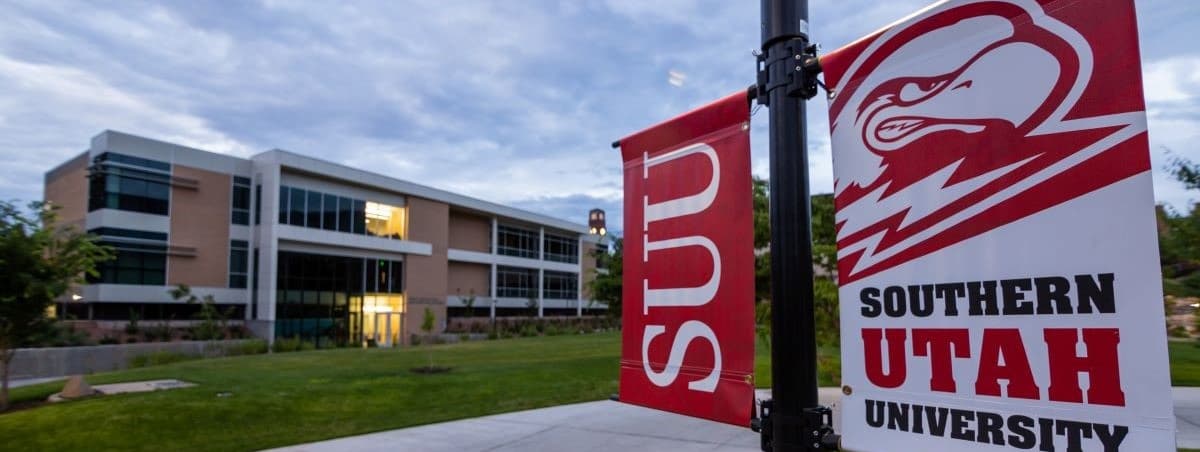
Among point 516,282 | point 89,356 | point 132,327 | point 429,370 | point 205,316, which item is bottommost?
point 89,356

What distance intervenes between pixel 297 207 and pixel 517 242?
23.2 m

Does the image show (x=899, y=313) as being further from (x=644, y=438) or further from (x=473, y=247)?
(x=473, y=247)

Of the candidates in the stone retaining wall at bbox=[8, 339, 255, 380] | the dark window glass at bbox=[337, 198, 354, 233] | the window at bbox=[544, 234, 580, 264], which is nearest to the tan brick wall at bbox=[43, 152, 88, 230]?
the stone retaining wall at bbox=[8, 339, 255, 380]

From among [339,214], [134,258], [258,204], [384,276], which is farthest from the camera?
[384,276]

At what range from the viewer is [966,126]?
2236 millimetres

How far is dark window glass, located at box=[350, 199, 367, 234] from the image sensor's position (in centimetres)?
4300

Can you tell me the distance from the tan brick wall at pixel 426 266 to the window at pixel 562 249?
627 inches

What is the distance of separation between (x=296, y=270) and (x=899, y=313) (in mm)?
41232

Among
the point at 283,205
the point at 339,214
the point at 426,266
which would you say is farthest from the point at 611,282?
the point at 426,266

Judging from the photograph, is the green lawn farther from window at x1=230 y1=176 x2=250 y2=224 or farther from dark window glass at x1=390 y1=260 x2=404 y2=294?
dark window glass at x1=390 y1=260 x2=404 y2=294

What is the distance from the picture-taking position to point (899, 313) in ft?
7.86

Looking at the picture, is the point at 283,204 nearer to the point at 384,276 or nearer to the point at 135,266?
the point at 135,266

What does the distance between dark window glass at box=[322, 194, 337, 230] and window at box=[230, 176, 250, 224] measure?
4164 millimetres

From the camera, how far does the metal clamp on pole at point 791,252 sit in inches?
97.9
